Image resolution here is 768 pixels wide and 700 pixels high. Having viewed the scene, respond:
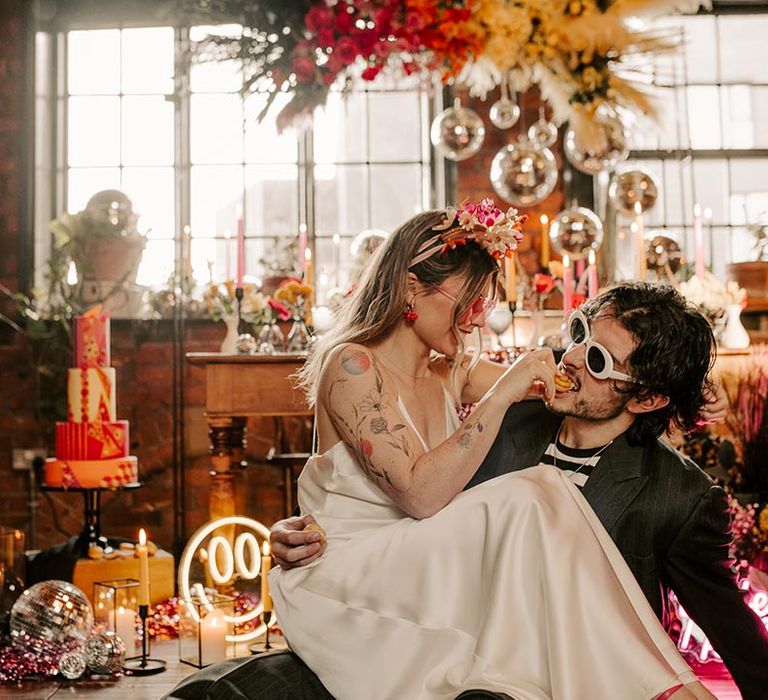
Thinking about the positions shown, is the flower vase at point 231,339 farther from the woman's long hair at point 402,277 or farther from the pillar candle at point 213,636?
the woman's long hair at point 402,277

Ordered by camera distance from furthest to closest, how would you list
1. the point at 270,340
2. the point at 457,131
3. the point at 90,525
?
1. the point at 457,131
2. the point at 270,340
3. the point at 90,525

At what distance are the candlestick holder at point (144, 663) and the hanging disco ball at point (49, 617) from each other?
0.15 m

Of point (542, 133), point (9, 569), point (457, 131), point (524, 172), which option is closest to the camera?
point (9, 569)

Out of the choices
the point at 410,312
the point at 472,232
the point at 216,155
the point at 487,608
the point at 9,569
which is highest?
the point at 216,155

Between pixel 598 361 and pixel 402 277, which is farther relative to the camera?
pixel 402 277

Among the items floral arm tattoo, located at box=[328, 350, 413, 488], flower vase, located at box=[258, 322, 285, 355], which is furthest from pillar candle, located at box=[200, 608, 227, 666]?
floral arm tattoo, located at box=[328, 350, 413, 488]

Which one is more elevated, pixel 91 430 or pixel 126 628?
pixel 91 430

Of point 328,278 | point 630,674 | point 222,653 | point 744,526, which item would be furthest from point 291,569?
point 328,278

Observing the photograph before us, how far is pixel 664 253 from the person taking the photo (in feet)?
14.7

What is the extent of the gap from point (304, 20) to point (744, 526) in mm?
1801

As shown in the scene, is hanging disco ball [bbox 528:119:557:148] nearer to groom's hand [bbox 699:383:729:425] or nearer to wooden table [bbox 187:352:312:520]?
wooden table [bbox 187:352:312:520]

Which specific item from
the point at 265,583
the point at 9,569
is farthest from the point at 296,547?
the point at 9,569

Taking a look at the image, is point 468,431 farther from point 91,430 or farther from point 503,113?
point 503,113

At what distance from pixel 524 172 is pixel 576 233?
0.32 meters
